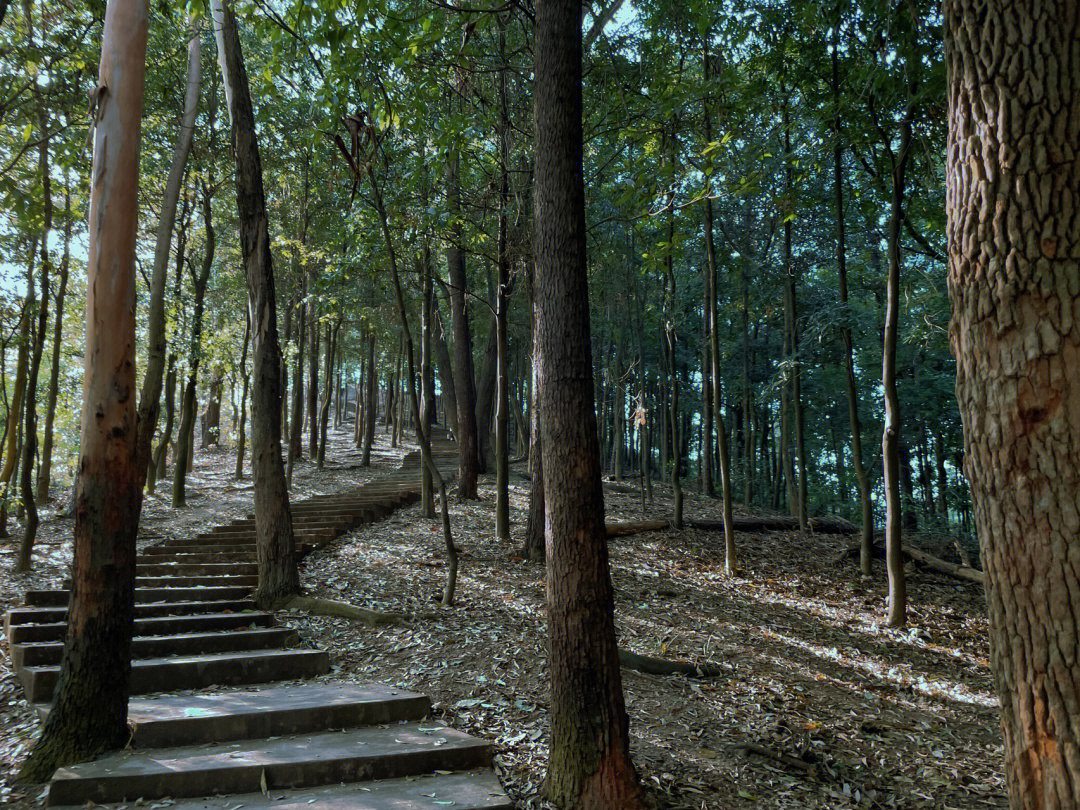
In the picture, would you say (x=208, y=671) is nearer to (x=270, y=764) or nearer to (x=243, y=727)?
(x=243, y=727)

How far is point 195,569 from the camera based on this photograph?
25.1 feet

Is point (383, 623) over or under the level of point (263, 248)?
under

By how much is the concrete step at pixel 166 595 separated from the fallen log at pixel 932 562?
8.50m

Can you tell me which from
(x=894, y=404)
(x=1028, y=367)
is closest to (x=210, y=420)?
(x=894, y=404)

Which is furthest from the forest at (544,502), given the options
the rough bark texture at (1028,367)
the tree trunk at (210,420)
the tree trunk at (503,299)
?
the tree trunk at (210,420)

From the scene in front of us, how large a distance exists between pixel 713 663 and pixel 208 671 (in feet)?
13.6

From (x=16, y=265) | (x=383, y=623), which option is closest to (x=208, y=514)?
(x=16, y=265)

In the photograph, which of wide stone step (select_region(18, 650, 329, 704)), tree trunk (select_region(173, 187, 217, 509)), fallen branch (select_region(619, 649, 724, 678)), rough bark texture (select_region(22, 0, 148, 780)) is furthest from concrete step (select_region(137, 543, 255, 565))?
tree trunk (select_region(173, 187, 217, 509))

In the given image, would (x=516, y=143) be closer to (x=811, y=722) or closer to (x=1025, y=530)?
(x=811, y=722)

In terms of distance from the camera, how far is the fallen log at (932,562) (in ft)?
29.5

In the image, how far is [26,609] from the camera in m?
5.79

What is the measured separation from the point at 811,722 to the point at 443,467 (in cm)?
1517

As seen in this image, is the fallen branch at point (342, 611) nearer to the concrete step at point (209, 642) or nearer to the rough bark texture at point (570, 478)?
the concrete step at point (209, 642)

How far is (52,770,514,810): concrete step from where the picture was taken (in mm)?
3533
